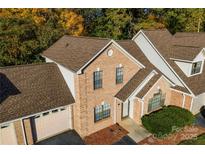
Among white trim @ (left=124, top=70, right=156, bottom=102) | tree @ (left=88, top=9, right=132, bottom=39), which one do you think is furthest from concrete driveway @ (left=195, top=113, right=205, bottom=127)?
tree @ (left=88, top=9, right=132, bottom=39)

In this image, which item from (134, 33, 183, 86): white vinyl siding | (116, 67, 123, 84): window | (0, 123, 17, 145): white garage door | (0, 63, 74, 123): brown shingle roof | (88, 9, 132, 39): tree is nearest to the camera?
(0, 123, 17, 145): white garage door

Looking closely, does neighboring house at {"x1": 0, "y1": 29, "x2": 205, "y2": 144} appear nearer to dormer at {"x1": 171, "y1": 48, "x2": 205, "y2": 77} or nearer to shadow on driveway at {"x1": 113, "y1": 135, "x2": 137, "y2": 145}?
dormer at {"x1": 171, "y1": 48, "x2": 205, "y2": 77}

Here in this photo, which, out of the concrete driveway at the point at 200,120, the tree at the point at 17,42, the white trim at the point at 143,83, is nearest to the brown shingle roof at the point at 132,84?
the white trim at the point at 143,83

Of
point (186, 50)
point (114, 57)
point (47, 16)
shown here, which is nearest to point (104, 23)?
point (47, 16)

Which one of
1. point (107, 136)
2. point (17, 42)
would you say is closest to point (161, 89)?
point (107, 136)

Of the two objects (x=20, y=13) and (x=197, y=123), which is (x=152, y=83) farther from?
(x=20, y=13)

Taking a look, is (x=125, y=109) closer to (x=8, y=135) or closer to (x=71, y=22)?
(x=8, y=135)

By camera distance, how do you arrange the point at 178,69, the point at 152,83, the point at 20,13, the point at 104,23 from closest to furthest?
the point at 152,83 < the point at 178,69 < the point at 20,13 < the point at 104,23
